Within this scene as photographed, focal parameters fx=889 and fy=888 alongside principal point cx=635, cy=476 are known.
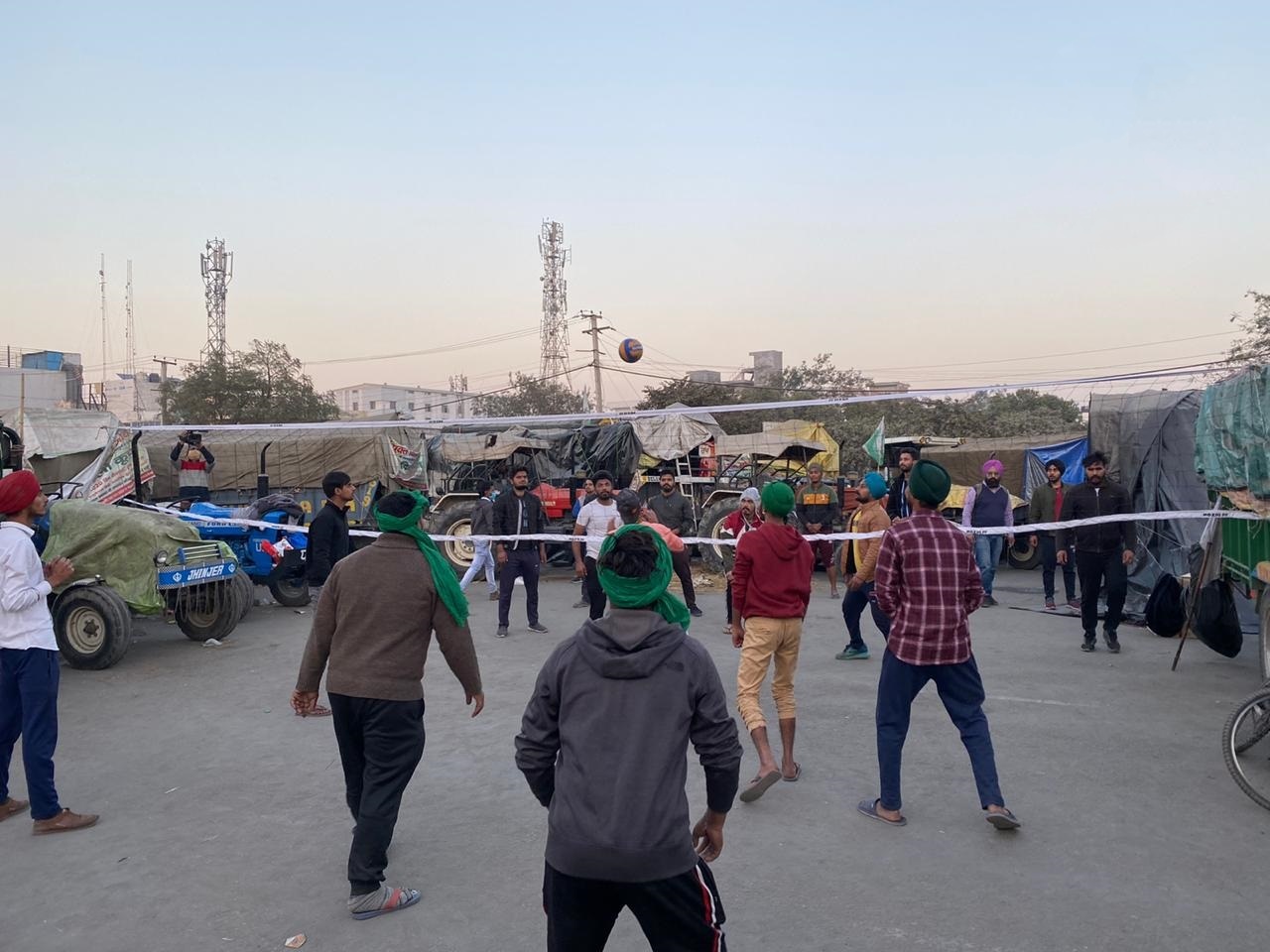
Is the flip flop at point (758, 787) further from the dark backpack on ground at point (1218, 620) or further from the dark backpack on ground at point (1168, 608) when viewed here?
the dark backpack on ground at point (1168, 608)

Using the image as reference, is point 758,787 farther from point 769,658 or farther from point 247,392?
point 247,392

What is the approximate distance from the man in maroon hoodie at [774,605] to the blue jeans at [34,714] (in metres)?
3.61

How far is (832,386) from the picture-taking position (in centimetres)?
4219

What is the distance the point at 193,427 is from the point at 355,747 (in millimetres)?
10004

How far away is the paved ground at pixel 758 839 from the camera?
3.58m

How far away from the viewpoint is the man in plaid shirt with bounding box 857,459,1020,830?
173 inches

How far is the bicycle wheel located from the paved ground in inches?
4.9

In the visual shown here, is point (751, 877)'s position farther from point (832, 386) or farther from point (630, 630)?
point (832, 386)

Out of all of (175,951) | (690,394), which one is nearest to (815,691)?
(175,951)

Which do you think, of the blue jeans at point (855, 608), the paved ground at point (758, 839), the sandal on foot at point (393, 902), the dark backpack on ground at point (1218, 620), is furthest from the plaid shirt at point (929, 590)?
the dark backpack on ground at point (1218, 620)

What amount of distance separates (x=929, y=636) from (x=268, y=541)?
8551 mm

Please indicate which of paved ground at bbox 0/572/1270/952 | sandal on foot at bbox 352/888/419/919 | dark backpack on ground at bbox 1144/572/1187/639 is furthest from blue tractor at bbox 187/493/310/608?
dark backpack on ground at bbox 1144/572/1187/639

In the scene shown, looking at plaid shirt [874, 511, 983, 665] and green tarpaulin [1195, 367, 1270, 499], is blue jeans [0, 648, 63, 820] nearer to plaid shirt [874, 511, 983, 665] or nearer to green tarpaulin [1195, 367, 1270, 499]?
plaid shirt [874, 511, 983, 665]

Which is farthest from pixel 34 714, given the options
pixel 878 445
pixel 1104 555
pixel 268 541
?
pixel 878 445
